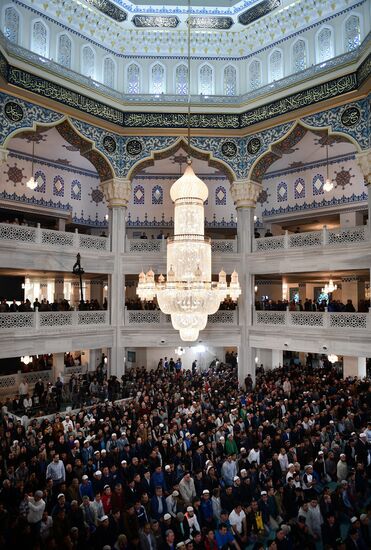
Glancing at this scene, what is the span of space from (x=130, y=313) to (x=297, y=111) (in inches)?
290

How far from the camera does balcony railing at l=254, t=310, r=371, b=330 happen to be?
10.0 m

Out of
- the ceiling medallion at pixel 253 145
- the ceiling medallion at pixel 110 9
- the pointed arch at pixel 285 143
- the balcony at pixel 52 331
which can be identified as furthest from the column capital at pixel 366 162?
the balcony at pixel 52 331

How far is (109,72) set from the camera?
39.8 feet

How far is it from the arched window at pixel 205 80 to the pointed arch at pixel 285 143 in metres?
2.56

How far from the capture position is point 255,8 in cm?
1114

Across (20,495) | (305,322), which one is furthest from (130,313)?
(20,495)

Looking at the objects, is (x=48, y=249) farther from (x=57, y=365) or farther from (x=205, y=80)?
(x=205, y=80)

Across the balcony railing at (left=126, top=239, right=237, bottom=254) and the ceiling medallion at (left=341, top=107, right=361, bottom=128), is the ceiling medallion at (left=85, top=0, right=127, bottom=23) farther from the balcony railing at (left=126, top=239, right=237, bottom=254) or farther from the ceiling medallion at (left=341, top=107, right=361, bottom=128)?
the ceiling medallion at (left=341, top=107, right=361, bottom=128)

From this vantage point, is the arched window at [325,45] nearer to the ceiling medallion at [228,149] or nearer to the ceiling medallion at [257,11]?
the ceiling medallion at [257,11]

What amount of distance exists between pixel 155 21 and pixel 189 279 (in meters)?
8.97

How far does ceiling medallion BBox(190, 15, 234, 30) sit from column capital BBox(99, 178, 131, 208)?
4.76 m

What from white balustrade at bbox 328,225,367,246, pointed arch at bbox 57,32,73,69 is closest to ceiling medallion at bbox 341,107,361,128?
white balustrade at bbox 328,225,367,246

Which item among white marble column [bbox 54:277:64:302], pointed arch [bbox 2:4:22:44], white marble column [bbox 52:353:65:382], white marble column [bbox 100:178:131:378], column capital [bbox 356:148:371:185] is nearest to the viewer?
pointed arch [bbox 2:4:22:44]

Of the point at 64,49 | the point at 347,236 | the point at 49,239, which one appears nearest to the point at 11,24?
the point at 64,49
